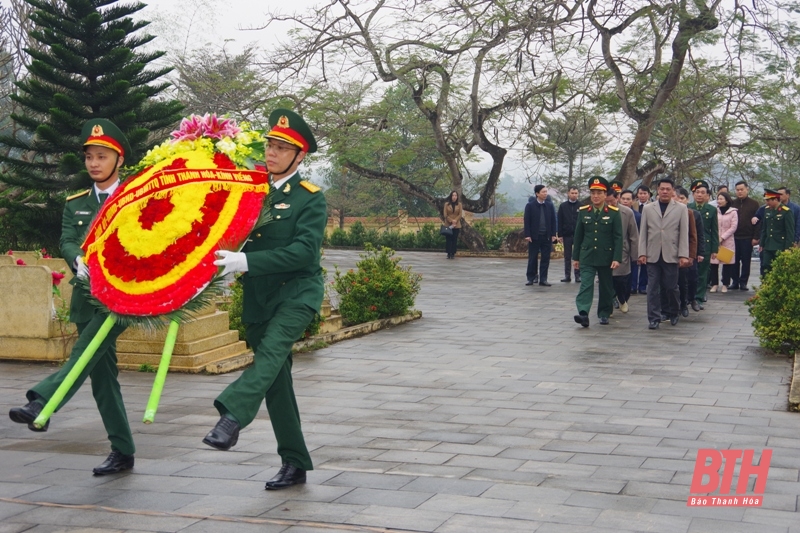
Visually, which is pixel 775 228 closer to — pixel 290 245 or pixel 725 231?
pixel 725 231

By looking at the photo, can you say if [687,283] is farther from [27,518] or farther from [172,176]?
[27,518]

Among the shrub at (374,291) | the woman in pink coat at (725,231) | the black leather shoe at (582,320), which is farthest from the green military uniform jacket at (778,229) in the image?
the shrub at (374,291)

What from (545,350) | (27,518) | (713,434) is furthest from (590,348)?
(27,518)

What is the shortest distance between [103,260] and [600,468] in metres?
2.89

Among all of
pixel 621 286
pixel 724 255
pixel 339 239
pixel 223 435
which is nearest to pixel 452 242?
pixel 339 239

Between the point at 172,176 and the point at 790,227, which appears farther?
the point at 790,227

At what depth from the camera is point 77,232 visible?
5.79 meters

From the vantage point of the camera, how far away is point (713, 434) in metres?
6.48

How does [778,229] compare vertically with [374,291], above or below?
above

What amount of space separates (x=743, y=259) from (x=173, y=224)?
1437 cm

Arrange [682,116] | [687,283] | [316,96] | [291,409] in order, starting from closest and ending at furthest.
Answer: [291,409], [687,283], [682,116], [316,96]

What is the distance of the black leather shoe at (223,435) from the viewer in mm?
4570

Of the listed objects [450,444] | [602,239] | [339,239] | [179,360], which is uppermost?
[602,239]

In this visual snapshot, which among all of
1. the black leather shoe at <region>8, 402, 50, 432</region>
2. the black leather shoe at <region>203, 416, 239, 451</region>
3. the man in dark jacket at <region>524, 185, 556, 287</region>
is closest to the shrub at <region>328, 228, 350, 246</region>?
the man in dark jacket at <region>524, 185, 556, 287</region>
